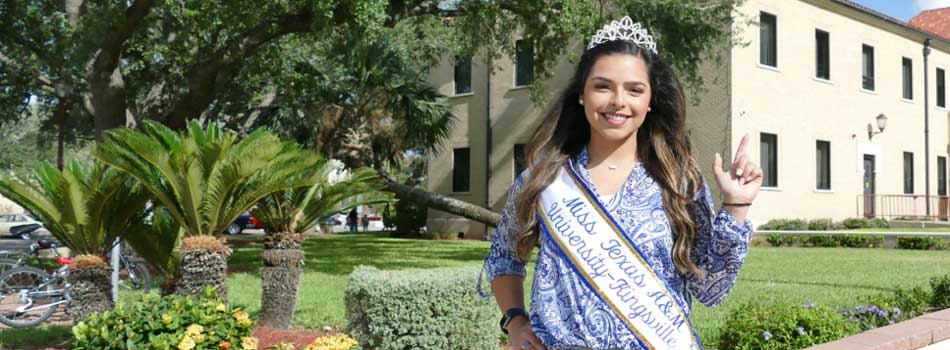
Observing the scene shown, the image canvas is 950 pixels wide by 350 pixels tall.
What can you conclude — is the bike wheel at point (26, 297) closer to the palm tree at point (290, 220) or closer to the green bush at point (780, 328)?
the palm tree at point (290, 220)

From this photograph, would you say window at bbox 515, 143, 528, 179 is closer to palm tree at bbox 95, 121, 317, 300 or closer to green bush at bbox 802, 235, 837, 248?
palm tree at bbox 95, 121, 317, 300

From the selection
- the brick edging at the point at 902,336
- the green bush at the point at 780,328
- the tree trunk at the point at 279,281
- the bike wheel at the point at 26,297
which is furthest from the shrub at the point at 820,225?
the bike wheel at the point at 26,297

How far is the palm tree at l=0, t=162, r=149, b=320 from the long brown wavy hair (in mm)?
5541

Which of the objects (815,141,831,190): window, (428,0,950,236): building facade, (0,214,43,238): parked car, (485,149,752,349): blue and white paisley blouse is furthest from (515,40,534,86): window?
(0,214,43,238): parked car

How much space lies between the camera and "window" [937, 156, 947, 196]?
1137 inches

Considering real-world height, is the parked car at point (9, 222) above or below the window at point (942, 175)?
below

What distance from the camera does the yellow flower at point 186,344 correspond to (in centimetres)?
453

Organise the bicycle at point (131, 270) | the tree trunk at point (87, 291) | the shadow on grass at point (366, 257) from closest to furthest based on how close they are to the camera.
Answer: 1. the tree trunk at point (87, 291)
2. the bicycle at point (131, 270)
3. the shadow on grass at point (366, 257)

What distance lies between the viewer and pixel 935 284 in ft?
27.7

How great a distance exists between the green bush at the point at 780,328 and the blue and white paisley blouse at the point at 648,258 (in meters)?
4.17

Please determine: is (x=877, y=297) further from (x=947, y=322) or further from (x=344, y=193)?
(x=344, y=193)

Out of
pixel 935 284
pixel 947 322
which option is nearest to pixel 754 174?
pixel 947 322

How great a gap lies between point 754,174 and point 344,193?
694cm

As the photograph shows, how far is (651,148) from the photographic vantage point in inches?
86.6
